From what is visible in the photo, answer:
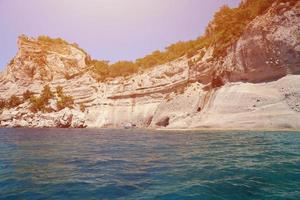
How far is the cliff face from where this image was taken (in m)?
38.8

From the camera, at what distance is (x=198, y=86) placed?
54188mm

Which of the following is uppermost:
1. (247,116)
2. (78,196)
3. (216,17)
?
(216,17)

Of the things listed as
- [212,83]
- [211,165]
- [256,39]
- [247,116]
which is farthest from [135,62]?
[211,165]

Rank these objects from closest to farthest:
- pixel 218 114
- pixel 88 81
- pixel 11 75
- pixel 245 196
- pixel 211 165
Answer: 1. pixel 245 196
2. pixel 211 165
3. pixel 218 114
4. pixel 88 81
5. pixel 11 75

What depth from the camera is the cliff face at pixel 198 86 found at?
127ft

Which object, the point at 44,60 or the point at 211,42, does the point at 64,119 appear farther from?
the point at 211,42

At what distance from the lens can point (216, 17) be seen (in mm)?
62188

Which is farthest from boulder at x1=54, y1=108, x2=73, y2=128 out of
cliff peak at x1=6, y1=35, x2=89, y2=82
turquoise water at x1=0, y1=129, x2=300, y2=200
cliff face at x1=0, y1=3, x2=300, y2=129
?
turquoise water at x1=0, y1=129, x2=300, y2=200

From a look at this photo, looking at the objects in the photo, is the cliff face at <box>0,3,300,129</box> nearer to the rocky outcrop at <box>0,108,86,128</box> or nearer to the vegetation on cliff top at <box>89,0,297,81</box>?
the rocky outcrop at <box>0,108,86,128</box>

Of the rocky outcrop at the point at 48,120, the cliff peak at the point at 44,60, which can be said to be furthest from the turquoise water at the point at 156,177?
the cliff peak at the point at 44,60

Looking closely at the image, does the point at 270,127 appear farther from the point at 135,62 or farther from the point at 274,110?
the point at 135,62

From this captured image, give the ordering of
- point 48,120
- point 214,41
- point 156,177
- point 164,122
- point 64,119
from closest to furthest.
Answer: point 156,177 < point 164,122 < point 214,41 < point 64,119 < point 48,120

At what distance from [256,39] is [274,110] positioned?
1219cm

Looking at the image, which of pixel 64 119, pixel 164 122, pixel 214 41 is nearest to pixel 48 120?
pixel 64 119
